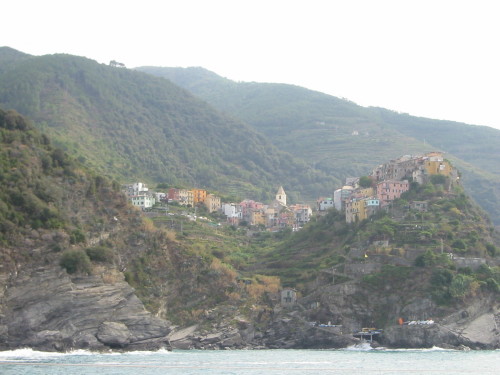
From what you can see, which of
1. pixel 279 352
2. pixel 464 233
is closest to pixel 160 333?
pixel 279 352

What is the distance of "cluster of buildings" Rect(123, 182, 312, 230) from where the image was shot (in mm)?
149875

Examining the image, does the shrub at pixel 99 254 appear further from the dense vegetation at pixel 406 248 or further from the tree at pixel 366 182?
the tree at pixel 366 182

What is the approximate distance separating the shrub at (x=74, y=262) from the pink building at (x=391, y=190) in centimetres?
4632

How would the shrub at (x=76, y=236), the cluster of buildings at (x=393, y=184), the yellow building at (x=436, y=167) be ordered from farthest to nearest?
the yellow building at (x=436, y=167) < the cluster of buildings at (x=393, y=184) < the shrub at (x=76, y=236)

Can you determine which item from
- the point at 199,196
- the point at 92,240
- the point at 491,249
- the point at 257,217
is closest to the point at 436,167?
the point at 491,249

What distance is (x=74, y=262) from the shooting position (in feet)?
295

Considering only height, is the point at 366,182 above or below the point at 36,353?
above

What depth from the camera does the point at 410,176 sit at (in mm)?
125750

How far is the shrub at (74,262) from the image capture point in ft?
293

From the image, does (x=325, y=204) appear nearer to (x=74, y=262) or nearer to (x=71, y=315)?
(x=74, y=262)

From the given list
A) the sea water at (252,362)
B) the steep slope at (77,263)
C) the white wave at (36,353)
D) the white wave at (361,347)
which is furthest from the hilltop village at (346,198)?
the white wave at (36,353)

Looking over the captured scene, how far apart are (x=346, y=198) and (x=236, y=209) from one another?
27.8 m

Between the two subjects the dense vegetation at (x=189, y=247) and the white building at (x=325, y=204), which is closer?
the dense vegetation at (x=189, y=247)

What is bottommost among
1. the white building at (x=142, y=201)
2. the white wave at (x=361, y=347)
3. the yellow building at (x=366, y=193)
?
the white wave at (x=361, y=347)
